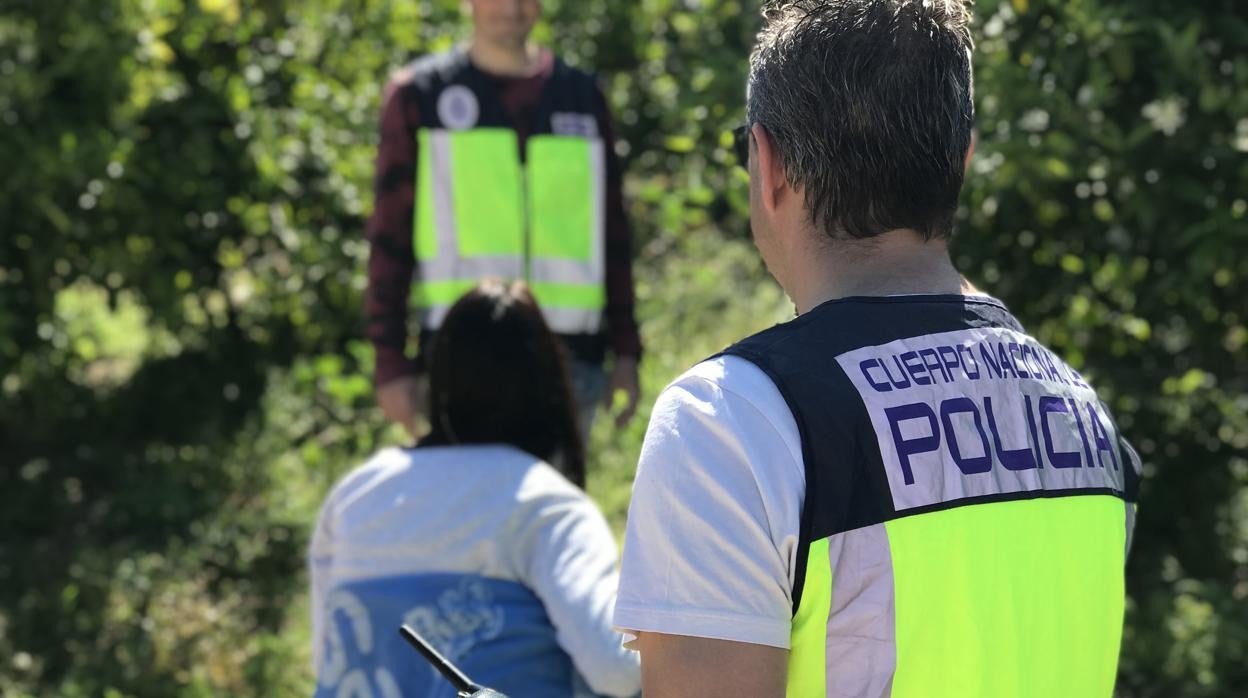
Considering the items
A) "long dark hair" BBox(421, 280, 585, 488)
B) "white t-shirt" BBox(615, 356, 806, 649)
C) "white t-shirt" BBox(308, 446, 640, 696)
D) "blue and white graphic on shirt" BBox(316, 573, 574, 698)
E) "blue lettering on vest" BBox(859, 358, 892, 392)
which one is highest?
"blue lettering on vest" BBox(859, 358, 892, 392)

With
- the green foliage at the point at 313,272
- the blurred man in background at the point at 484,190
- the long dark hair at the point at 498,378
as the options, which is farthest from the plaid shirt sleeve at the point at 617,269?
the long dark hair at the point at 498,378

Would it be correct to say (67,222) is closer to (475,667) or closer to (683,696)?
(475,667)

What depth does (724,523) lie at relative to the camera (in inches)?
42.5

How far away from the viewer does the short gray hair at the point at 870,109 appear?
1176mm

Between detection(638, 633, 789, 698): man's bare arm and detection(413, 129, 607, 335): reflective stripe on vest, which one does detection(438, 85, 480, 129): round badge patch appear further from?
detection(638, 633, 789, 698): man's bare arm

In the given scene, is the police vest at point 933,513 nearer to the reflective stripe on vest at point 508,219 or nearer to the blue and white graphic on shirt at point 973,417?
the blue and white graphic on shirt at point 973,417

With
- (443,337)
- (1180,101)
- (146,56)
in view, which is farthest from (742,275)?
(443,337)

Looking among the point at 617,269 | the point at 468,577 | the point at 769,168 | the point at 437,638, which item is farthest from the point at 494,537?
the point at 617,269

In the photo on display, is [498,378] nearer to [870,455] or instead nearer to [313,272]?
[870,455]

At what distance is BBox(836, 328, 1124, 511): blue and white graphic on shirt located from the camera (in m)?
1.13

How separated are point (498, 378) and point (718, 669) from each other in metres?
1.28

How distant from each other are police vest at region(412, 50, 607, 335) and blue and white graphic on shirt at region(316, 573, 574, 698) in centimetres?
96

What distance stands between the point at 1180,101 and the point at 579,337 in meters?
1.38

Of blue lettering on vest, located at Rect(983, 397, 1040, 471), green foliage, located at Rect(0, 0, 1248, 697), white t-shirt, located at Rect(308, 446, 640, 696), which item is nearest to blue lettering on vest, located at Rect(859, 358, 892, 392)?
blue lettering on vest, located at Rect(983, 397, 1040, 471)
